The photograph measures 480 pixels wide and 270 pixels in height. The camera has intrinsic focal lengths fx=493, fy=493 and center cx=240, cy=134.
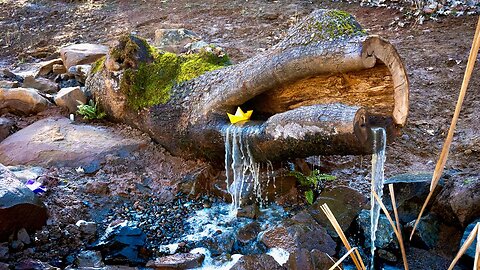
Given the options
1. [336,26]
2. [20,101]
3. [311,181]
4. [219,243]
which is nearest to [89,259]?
[219,243]

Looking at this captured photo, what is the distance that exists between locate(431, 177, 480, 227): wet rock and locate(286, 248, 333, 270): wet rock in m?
1.29

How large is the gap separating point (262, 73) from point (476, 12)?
24.1ft

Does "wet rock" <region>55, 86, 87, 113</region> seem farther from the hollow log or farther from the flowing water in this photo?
the flowing water

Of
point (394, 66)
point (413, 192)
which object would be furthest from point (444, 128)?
point (394, 66)

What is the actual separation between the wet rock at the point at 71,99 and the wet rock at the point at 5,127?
25.7 inches

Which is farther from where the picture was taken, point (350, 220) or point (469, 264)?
point (350, 220)

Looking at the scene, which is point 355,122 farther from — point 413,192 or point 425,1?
point 425,1

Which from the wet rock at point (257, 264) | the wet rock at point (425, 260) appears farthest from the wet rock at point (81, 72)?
A: the wet rock at point (425, 260)

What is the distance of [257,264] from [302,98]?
1.68 m

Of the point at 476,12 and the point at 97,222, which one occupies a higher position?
the point at 476,12

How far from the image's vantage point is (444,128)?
6352 mm

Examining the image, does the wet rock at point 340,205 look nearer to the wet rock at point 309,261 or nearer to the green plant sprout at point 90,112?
the wet rock at point 309,261

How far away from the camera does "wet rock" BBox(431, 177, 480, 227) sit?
4324 mm

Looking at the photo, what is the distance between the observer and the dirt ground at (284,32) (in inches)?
236
